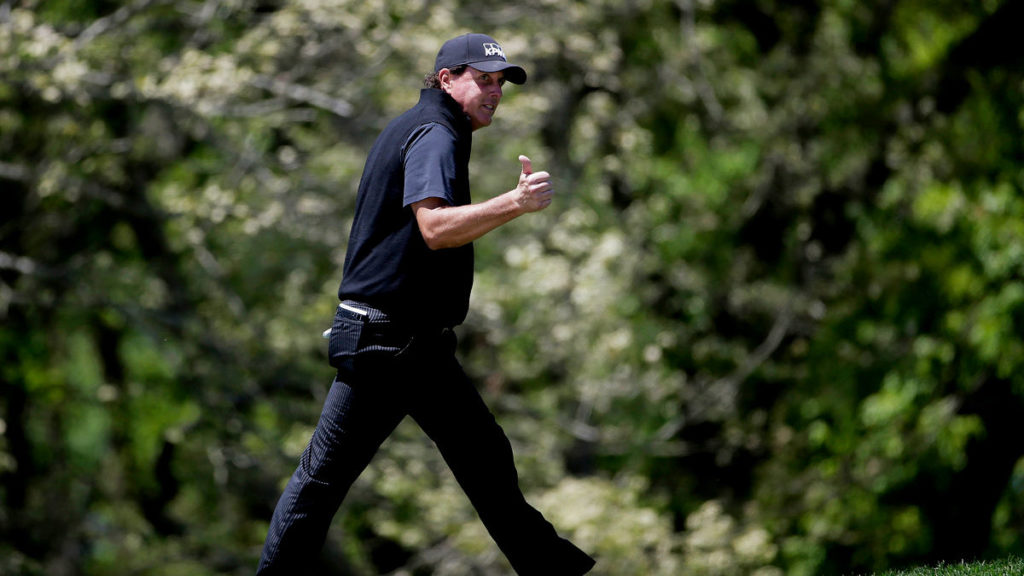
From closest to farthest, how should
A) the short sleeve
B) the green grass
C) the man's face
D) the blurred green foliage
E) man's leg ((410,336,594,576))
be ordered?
the short sleeve → the man's face → man's leg ((410,336,594,576)) → the green grass → the blurred green foliage

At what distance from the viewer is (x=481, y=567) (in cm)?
1150

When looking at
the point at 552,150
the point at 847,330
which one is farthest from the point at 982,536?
the point at 552,150

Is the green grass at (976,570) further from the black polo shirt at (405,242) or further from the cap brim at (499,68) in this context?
the cap brim at (499,68)

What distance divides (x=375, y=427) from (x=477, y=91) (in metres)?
1.12

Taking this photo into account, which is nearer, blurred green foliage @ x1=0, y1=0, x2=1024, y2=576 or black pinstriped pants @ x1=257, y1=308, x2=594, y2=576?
black pinstriped pants @ x1=257, y1=308, x2=594, y2=576

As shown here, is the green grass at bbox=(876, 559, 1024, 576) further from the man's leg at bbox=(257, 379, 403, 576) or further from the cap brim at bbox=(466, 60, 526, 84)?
the cap brim at bbox=(466, 60, 526, 84)

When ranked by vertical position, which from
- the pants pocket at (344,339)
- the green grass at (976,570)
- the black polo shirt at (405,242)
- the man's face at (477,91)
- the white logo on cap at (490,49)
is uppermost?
the white logo on cap at (490,49)

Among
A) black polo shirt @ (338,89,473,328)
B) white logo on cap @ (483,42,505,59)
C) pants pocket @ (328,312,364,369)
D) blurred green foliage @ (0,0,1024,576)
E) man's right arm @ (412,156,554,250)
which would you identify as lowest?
pants pocket @ (328,312,364,369)

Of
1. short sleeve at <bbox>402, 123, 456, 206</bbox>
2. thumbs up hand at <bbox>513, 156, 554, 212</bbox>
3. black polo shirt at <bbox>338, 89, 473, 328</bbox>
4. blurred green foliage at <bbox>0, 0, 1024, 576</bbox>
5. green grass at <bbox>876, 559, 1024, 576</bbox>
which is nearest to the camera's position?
thumbs up hand at <bbox>513, 156, 554, 212</bbox>

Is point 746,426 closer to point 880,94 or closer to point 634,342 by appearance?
point 634,342

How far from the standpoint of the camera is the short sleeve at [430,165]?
3920 mm

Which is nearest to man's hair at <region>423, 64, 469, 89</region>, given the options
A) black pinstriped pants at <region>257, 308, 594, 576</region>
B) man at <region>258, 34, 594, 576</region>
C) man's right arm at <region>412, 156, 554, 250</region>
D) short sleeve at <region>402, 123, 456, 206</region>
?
man at <region>258, 34, 594, 576</region>

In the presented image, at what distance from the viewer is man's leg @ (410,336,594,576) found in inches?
171

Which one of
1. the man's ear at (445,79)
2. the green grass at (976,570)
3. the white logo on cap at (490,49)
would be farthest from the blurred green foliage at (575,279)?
the white logo on cap at (490,49)
